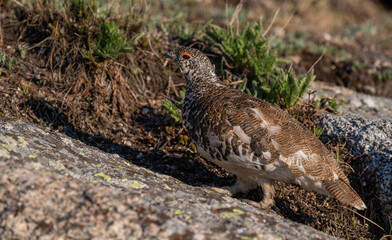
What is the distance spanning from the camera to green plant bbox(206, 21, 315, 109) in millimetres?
4965

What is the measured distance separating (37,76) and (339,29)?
29.7 feet

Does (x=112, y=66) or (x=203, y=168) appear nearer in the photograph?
(x=203, y=168)

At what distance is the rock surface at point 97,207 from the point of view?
8.34 feet

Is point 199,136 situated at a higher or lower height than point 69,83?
higher

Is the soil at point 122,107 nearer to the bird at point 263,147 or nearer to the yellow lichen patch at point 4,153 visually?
the bird at point 263,147

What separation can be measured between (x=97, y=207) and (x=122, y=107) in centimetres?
278

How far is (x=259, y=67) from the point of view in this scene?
5.49 meters

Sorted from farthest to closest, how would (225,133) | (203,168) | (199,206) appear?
(203,168) → (225,133) → (199,206)

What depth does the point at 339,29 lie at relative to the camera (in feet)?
38.0

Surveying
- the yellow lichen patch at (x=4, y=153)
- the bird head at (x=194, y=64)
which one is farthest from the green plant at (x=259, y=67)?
the yellow lichen patch at (x=4, y=153)

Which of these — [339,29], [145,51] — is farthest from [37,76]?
[339,29]

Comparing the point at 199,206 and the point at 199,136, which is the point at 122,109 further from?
the point at 199,206

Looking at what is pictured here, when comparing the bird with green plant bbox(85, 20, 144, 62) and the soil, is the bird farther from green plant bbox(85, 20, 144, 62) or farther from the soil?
green plant bbox(85, 20, 144, 62)

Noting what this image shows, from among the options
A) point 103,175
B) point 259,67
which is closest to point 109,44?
point 259,67
